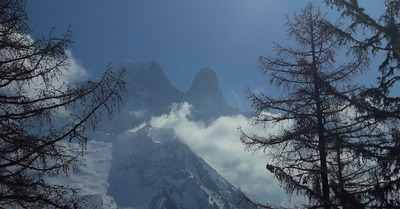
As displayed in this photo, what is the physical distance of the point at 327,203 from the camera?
8680mm

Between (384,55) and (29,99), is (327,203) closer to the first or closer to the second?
(384,55)

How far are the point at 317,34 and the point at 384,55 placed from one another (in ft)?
6.34

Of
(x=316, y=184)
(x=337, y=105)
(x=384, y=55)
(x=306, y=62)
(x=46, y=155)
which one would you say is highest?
(x=306, y=62)

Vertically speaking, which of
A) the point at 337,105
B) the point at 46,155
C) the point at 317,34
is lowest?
the point at 46,155

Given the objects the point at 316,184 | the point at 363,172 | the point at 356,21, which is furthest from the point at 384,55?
the point at 316,184

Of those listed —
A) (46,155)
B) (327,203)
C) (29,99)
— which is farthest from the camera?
(327,203)

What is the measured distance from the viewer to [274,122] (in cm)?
1075

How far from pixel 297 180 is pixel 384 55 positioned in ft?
13.1

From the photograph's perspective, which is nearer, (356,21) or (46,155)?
(46,155)

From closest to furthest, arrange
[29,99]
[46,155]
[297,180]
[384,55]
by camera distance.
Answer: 1. [46,155]
2. [29,99]
3. [297,180]
4. [384,55]

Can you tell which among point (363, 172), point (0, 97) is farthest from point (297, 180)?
point (0, 97)

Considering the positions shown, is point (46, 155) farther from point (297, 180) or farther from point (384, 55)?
point (384, 55)

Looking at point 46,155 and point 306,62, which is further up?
point 306,62

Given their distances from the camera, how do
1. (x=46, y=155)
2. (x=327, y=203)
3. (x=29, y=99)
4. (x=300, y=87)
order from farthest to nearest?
(x=300, y=87), (x=327, y=203), (x=29, y=99), (x=46, y=155)
